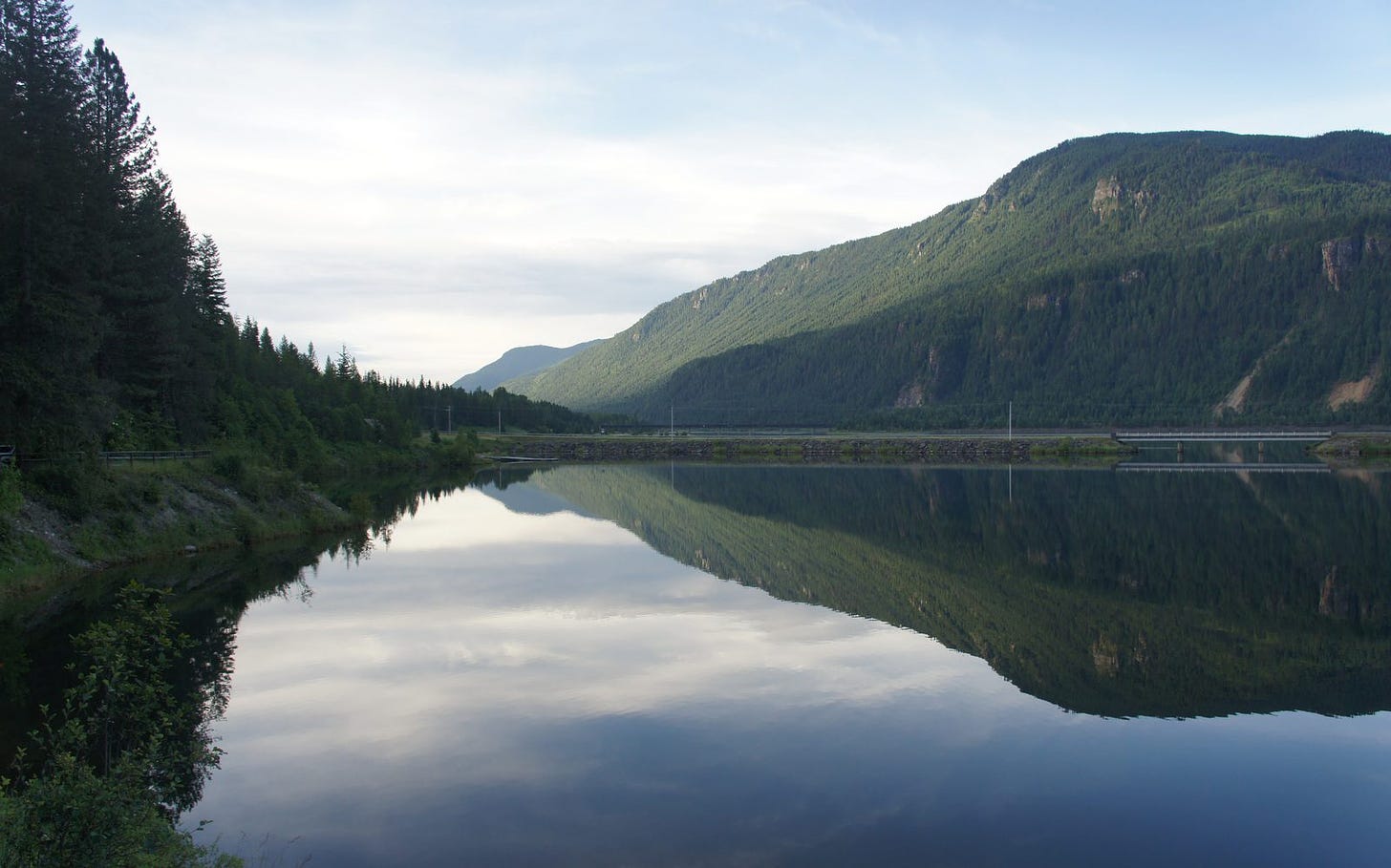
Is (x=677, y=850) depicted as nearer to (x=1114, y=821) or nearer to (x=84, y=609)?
(x=1114, y=821)

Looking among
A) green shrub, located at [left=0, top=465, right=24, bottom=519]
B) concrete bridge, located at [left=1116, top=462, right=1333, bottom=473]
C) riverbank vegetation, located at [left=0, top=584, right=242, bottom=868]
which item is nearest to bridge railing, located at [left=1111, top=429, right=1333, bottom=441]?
concrete bridge, located at [left=1116, top=462, right=1333, bottom=473]

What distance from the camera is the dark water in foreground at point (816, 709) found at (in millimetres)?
13516

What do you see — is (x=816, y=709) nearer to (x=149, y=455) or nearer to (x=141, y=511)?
(x=141, y=511)

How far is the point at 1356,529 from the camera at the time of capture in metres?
48.0

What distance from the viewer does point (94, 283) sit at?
36656 mm

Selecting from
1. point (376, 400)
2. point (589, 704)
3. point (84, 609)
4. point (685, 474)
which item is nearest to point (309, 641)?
point (84, 609)

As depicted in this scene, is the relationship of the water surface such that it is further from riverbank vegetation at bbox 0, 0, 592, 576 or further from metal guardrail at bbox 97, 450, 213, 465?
metal guardrail at bbox 97, 450, 213, 465

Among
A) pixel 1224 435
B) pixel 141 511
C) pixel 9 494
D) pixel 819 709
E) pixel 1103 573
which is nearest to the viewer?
pixel 819 709

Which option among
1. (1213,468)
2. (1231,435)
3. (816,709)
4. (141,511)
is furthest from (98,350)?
(1231,435)

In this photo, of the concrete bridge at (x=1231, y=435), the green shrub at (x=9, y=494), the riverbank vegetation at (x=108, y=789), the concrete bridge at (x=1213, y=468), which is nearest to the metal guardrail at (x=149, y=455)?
the green shrub at (x=9, y=494)

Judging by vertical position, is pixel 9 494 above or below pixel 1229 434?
above

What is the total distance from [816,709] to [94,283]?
30015 mm

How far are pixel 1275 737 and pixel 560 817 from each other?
38.3ft

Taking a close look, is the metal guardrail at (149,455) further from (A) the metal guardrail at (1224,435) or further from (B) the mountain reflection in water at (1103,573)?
(A) the metal guardrail at (1224,435)
